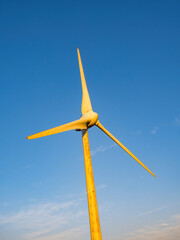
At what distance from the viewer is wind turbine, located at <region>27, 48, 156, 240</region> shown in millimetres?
20812

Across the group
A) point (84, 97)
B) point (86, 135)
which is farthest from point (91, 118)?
point (84, 97)

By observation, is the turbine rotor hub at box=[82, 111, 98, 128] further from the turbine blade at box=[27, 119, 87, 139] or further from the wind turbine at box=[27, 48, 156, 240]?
the turbine blade at box=[27, 119, 87, 139]

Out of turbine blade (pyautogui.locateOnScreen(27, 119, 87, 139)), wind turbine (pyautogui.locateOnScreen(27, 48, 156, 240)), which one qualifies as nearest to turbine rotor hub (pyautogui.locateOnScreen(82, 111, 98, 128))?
wind turbine (pyautogui.locateOnScreen(27, 48, 156, 240))

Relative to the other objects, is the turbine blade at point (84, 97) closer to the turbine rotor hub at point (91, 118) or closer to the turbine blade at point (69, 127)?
the turbine rotor hub at point (91, 118)

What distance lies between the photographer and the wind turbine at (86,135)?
20.8 m

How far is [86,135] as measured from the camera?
25516 millimetres

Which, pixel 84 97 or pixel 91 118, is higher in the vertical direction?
pixel 84 97

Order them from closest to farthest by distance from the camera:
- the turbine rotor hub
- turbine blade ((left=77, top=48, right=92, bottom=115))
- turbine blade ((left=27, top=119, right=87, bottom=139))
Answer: turbine blade ((left=27, top=119, right=87, bottom=139)) → the turbine rotor hub → turbine blade ((left=77, top=48, right=92, bottom=115))

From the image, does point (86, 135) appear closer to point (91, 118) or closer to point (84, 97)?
point (91, 118)

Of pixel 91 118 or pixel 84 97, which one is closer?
pixel 91 118

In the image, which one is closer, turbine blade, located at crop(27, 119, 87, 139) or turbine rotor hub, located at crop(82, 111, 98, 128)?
turbine blade, located at crop(27, 119, 87, 139)

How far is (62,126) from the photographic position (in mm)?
24906

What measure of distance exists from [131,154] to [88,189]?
881 cm

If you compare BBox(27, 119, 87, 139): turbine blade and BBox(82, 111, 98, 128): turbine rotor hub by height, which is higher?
BBox(82, 111, 98, 128): turbine rotor hub
